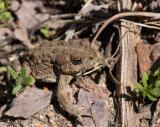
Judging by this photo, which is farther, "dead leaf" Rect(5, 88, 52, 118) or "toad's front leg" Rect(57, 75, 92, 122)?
"dead leaf" Rect(5, 88, 52, 118)

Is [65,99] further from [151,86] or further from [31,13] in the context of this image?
[31,13]

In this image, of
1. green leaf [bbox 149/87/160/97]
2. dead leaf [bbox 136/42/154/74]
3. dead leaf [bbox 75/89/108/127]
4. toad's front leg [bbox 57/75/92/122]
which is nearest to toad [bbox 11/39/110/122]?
toad's front leg [bbox 57/75/92/122]

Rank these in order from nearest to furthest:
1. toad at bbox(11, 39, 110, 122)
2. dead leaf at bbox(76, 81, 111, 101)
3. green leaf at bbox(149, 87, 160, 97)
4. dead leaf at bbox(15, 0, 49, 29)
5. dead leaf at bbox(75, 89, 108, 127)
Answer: green leaf at bbox(149, 87, 160, 97) → dead leaf at bbox(75, 89, 108, 127) → toad at bbox(11, 39, 110, 122) → dead leaf at bbox(76, 81, 111, 101) → dead leaf at bbox(15, 0, 49, 29)

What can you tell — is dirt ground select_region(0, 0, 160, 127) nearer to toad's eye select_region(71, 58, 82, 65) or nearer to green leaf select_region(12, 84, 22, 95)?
green leaf select_region(12, 84, 22, 95)

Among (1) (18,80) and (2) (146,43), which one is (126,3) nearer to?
(2) (146,43)

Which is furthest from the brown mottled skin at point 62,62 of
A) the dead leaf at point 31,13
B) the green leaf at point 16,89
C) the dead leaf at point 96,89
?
the dead leaf at point 31,13

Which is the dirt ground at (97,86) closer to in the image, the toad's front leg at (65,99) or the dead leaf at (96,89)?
the dead leaf at (96,89)

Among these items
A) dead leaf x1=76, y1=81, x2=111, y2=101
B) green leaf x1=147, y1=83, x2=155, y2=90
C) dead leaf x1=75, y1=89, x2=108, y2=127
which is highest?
green leaf x1=147, y1=83, x2=155, y2=90
